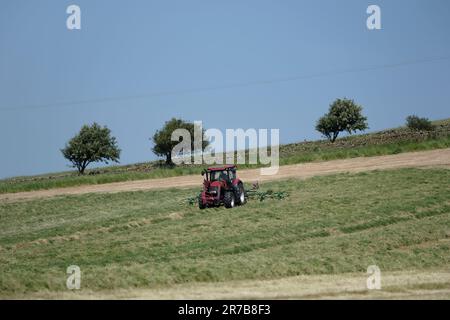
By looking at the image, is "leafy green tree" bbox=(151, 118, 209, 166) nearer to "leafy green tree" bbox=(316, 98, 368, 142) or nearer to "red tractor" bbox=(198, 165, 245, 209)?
"leafy green tree" bbox=(316, 98, 368, 142)

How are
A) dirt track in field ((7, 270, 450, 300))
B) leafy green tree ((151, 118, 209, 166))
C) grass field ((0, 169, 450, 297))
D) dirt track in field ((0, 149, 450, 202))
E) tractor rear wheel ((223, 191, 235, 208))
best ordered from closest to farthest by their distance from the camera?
dirt track in field ((7, 270, 450, 300)) → grass field ((0, 169, 450, 297)) → tractor rear wheel ((223, 191, 235, 208)) → dirt track in field ((0, 149, 450, 202)) → leafy green tree ((151, 118, 209, 166))

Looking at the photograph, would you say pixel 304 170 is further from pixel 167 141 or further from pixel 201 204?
pixel 167 141

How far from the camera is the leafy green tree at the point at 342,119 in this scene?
96.2 meters

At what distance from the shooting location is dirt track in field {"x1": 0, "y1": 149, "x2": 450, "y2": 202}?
146 ft

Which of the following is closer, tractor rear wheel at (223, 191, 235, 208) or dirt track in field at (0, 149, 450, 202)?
tractor rear wheel at (223, 191, 235, 208)

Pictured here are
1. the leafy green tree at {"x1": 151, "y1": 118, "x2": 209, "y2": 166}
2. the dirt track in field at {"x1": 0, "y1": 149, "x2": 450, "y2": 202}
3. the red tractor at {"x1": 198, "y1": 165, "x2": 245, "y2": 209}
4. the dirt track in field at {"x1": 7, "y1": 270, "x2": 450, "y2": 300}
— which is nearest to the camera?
the dirt track in field at {"x1": 7, "y1": 270, "x2": 450, "y2": 300}

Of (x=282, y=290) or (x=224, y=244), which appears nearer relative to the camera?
(x=282, y=290)

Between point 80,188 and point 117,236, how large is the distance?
90.8 ft

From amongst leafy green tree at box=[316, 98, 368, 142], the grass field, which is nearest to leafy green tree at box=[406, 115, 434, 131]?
leafy green tree at box=[316, 98, 368, 142]

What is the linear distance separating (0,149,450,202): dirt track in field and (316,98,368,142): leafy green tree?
44136 mm

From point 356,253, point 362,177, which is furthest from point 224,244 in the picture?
point 362,177

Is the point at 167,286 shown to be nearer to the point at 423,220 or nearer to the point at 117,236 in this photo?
the point at 117,236

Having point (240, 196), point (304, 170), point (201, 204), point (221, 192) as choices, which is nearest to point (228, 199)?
point (221, 192)
